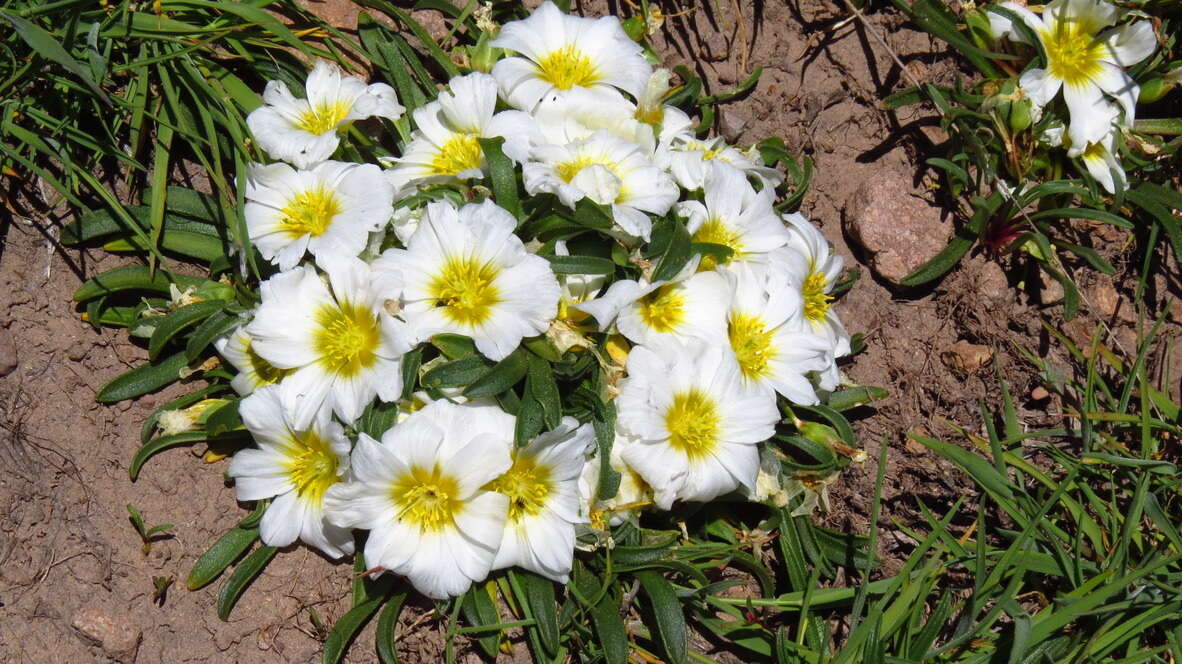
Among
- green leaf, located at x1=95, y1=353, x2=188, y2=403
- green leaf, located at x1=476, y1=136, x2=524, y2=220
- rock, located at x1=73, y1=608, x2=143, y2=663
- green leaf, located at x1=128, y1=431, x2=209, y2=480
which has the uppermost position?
green leaf, located at x1=476, y1=136, x2=524, y2=220

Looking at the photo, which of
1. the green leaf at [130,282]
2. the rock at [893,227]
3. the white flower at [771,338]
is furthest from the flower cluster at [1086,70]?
the green leaf at [130,282]

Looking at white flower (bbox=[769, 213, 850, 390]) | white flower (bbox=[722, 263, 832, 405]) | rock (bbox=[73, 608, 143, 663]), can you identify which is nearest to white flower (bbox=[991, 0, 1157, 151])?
white flower (bbox=[769, 213, 850, 390])

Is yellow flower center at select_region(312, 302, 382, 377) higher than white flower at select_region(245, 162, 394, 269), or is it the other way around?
white flower at select_region(245, 162, 394, 269)

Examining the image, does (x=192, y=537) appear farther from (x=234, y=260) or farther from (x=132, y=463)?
(x=234, y=260)

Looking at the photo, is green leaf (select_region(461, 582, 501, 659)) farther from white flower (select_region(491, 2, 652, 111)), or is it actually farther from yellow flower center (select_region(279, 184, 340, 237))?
white flower (select_region(491, 2, 652, 111))

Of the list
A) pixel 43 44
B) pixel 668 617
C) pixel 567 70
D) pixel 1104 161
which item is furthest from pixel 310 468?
pixel 1104 161

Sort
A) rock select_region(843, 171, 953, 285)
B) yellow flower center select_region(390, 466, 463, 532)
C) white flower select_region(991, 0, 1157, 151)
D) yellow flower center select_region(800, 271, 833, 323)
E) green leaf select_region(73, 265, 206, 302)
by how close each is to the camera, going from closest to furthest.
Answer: yellow flower center select_region(390, 466, 463, 532)
green leaf select_region(73, 265, 206, 302)
yellow flower center select_region(800, 271, 833, 323)
white flower select_region(991, 0, 1157, 151)
rock select_region(843, 171, 953, 285)

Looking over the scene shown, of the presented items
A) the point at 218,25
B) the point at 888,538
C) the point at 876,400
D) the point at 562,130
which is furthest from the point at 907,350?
the point at 218,25

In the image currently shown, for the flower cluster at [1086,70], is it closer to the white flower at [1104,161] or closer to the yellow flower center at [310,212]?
the white flower at [1104,161]
